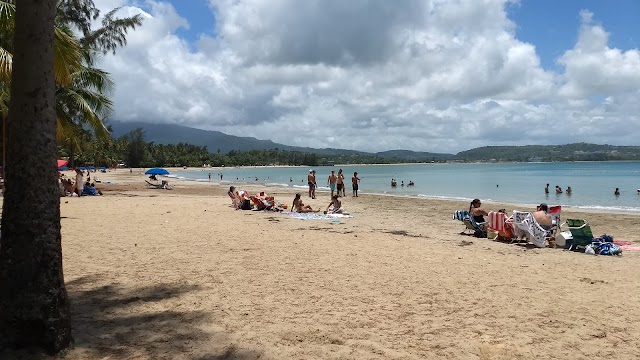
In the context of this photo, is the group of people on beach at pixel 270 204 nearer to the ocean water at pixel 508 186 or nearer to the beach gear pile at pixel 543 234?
the beach gear pile at pixel 543 234

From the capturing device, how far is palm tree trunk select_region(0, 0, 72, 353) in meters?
3.36

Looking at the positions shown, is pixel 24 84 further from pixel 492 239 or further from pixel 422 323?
pixel 492 239

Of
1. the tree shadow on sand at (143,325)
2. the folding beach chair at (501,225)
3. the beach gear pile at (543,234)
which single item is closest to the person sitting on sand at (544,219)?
the beach gear pile at (543,234)

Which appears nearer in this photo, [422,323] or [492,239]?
[422,323]

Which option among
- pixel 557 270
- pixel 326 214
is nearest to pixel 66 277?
pixel 557 270

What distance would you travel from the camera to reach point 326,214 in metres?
15.7

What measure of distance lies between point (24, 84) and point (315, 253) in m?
5.60

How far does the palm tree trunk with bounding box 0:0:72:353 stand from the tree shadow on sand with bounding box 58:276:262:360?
1.71ft

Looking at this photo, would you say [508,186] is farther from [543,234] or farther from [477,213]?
[543,234]

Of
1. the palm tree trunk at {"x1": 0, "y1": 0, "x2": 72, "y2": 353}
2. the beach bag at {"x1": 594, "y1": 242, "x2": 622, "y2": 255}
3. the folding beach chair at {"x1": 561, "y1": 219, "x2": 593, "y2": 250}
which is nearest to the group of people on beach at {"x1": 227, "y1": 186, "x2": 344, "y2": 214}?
the folding beach chair at {"x1": 561, "y1": 219, "x2": 593, "y2": 250}

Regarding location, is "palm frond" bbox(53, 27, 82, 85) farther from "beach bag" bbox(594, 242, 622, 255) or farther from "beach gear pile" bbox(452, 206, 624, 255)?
"beach bag" bbox(594, 242, 622, 255)

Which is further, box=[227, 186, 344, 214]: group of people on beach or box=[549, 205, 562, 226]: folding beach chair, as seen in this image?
box=[227, 186, 344, 214]: group of people on beach

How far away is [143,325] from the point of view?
15.0ft

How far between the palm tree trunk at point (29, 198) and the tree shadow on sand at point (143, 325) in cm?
52
